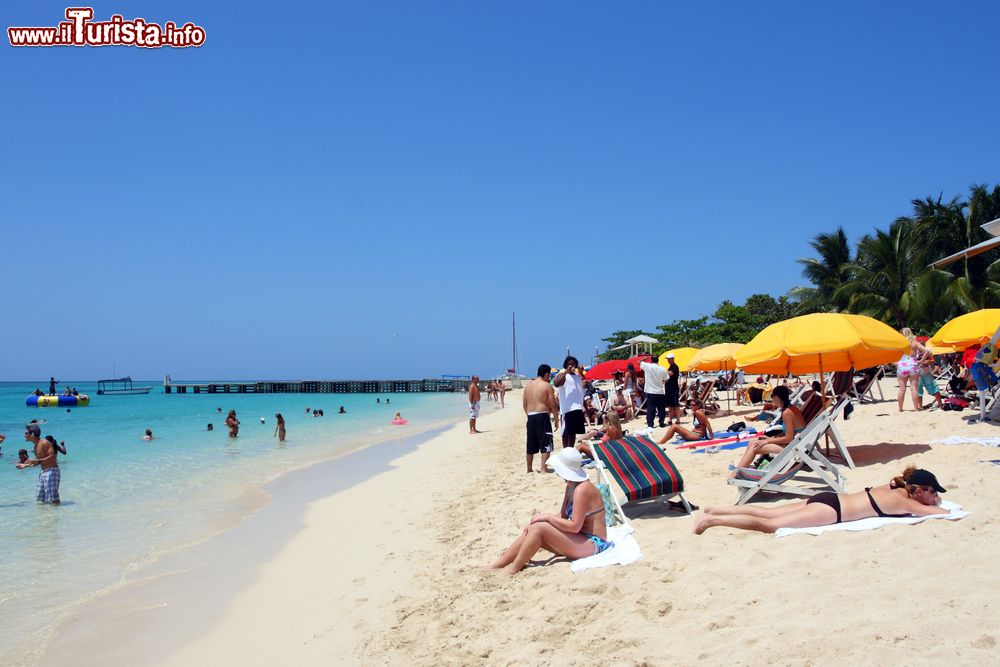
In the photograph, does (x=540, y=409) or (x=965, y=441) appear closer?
(x=965, y=441)

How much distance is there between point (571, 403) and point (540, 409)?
0.54 meters

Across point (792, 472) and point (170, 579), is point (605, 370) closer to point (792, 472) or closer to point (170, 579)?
point (792, 472)

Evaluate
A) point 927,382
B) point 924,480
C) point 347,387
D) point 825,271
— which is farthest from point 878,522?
point 347,387

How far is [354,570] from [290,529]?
2.35 metres

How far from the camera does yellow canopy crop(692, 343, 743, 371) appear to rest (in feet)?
47.1

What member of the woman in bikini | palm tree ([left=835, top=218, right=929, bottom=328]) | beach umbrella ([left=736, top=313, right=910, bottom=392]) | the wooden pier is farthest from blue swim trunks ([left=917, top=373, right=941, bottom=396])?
the wooden pier

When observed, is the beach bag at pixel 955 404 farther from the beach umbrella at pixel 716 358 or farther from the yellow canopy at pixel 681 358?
the yellow canopy at pixel 681 358

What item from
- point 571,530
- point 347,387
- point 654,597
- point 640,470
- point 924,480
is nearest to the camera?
point 654,597

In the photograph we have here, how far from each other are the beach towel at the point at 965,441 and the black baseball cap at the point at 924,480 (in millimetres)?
2879

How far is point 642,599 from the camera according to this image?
3.92 meters

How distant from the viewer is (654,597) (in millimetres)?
3906

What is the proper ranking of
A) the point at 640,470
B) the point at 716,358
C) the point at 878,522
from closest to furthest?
the point at 878,522
the point at 640,470
the point at 716,358

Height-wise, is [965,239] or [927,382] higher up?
[965,239]

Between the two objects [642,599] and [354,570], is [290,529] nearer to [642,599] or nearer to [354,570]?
[354,570]
